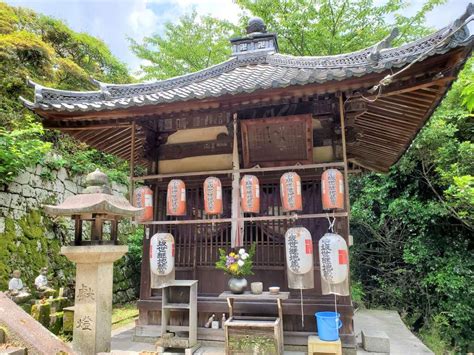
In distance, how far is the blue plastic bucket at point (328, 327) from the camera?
5.29 m

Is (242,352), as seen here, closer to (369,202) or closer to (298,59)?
(298,59)

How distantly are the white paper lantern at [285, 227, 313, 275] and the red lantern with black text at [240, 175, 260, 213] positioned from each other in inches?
33.8

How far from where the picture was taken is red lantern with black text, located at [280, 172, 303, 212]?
5.66 meters

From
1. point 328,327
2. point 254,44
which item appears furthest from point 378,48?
point 328,327

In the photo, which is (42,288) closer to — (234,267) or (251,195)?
(234,267)

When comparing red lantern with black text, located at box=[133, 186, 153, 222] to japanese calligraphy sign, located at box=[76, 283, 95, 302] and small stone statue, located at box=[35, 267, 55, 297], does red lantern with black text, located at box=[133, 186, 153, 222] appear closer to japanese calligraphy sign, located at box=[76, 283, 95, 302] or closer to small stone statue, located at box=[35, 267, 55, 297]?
japanese calligraphy sign, located at box=[76, 283, 95, 302]

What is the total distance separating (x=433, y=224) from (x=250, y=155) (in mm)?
7615

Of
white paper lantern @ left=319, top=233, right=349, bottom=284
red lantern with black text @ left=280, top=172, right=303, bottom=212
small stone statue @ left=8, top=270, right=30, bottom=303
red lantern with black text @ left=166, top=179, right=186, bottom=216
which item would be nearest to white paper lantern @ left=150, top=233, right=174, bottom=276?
red lantern with black text @ left=166, top=179, right=186, bottom=216

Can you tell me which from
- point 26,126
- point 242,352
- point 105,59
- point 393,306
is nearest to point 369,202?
point 393,306

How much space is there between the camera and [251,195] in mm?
5855

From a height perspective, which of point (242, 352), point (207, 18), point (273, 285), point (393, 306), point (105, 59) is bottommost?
point (393, 306)

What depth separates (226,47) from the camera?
55.3 ft

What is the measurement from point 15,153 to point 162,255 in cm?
499

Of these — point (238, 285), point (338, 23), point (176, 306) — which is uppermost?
point (338, 23)
